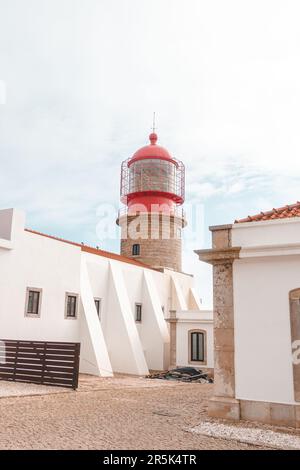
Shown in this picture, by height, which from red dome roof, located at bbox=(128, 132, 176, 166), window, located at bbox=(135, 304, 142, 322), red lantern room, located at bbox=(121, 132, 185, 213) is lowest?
window, located at bbox=(135, 304, 142, 322)

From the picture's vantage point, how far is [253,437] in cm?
636

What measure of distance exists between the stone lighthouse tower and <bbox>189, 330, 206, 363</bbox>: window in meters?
6.91

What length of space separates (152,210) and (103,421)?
20.1 metres

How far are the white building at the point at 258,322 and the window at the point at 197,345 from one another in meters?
12.8

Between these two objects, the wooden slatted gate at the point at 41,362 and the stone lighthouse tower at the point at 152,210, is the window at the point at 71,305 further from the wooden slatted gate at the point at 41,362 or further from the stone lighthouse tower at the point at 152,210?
the stone lighthouse tower at the point at 152,210

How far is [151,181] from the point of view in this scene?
27016mm

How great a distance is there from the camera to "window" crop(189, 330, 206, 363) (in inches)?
802

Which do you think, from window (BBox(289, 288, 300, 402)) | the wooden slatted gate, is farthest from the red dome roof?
window (BBox(289, 288, 300, 402))

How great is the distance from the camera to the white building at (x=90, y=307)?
47.9 feet

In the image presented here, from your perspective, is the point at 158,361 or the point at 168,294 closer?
the point at 158,361

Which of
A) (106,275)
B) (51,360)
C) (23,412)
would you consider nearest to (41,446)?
(23,412)

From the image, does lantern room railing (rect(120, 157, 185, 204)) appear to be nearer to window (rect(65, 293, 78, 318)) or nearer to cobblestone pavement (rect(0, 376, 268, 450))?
window (rect(65, 293, 78, 318))
